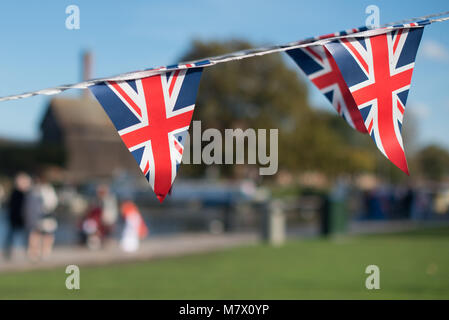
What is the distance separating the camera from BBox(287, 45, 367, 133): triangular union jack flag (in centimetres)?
522

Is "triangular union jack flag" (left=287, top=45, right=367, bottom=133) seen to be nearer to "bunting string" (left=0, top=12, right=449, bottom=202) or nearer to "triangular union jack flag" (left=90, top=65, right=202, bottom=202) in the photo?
"bunting string" (left=0, top=12, right=449, bottom=202)

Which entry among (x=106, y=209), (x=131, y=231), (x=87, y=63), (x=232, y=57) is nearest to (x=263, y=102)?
(x=106, y=209)

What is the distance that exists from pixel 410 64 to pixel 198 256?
9.65 metres

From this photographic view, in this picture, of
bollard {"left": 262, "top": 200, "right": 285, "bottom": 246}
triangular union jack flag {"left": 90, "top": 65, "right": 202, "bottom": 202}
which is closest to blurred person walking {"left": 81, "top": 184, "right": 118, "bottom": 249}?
bollard {"left": 262, "top": 200, "right": 285, "bottom": 246}

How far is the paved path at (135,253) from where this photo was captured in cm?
1153

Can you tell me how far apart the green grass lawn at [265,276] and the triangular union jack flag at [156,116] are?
4157 mm

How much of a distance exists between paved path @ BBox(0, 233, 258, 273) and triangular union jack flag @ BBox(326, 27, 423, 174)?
8531 mm

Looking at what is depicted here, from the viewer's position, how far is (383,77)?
185 inches

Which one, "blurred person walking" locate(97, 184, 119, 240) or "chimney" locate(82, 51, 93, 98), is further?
"chimney" locate(82, 51, 93, 98)

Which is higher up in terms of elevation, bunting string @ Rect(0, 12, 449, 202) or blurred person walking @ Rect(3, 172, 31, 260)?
bunting string @ Rect(0, 12, 449, 202)

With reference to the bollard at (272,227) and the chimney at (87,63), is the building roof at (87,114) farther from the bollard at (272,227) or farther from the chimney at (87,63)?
the chimney at (87,63)

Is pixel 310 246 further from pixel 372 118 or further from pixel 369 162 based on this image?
pixel 369 162

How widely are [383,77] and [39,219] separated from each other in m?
9.21
